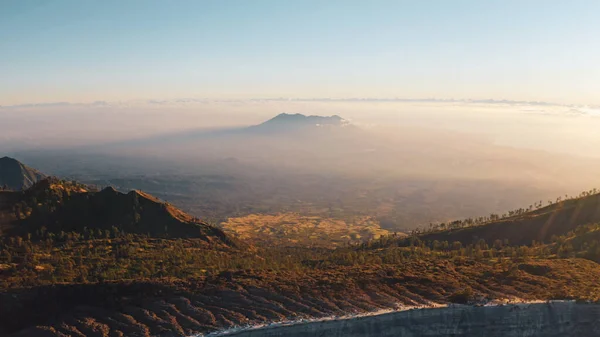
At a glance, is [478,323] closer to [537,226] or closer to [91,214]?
[537,226]

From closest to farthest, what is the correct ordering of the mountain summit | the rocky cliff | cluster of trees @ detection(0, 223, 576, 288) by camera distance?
1. the rocky cliff
2. cluster of trees @ detection(0, 223, 576, 288)
3. the mountain summit

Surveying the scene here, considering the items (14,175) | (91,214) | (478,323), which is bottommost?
(14,175)

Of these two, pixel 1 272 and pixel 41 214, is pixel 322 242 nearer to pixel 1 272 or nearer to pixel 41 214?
pixel 41 214

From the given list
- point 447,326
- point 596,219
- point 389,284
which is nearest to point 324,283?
point 389,284

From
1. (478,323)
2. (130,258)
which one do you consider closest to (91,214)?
(130,258)

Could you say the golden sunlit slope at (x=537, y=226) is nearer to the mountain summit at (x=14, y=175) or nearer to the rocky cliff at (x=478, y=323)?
the rocky cliff at (x=478, y=323)

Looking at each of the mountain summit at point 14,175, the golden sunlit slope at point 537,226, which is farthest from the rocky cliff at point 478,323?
the mountain summit at point 14,175

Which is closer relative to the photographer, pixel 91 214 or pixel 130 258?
pixel 130 258

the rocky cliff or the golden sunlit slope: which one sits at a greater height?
the rocky cliff

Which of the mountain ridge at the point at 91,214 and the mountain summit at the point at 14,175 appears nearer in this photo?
the mountain ridge at the point at 91,214

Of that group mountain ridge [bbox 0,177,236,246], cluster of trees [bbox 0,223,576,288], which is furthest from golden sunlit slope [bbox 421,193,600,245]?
mountain ridge [bbox 0,177,236,246]

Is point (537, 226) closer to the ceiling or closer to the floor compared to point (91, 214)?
closer to the floor

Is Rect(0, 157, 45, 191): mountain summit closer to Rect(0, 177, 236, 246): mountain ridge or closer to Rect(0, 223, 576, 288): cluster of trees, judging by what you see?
Rect(0, 177, 236, 246): mountain ridge
